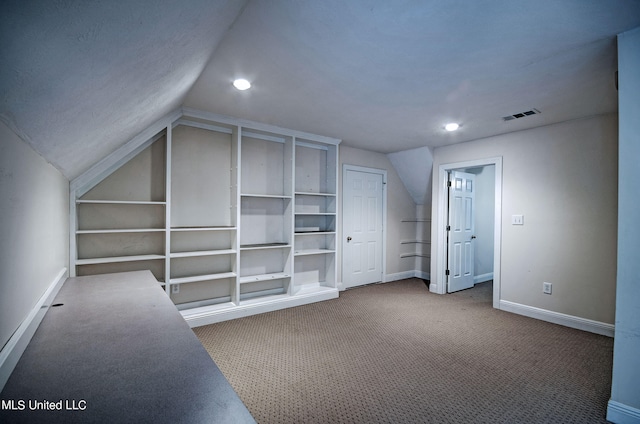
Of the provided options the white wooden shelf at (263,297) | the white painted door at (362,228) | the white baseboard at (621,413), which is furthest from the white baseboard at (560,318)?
the white wooden shelf at (263,297)

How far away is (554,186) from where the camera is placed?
3.51 m

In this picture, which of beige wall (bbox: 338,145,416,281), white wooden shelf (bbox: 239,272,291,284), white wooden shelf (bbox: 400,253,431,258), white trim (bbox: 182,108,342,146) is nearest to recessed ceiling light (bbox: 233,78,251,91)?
white trim (bbox: 182,108,342,146)

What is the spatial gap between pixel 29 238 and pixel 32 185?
0.78ft

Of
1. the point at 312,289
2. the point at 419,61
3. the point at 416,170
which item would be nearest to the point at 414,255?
the point at 416,170

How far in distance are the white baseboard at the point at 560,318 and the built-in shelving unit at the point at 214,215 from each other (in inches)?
92.2

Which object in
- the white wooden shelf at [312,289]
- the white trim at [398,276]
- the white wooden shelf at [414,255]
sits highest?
the white wooden shelf at [414,255]

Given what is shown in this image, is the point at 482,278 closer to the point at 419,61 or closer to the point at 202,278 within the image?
the point at 419,61

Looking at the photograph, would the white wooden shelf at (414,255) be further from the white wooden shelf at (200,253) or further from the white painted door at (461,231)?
the white wooden shelf at (200,253)

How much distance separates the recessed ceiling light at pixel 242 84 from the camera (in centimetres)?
241

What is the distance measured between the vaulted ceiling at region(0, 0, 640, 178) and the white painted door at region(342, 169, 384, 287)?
176 cm

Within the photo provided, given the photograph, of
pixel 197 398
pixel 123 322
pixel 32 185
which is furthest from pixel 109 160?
pixel 197 398

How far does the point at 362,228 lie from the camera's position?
5.07m

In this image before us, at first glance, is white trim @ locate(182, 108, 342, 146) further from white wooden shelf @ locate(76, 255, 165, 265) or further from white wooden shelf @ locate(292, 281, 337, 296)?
white wooden shelf @ locate(292, 281, 337, 296)

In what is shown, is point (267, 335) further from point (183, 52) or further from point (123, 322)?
point (183, 52)
